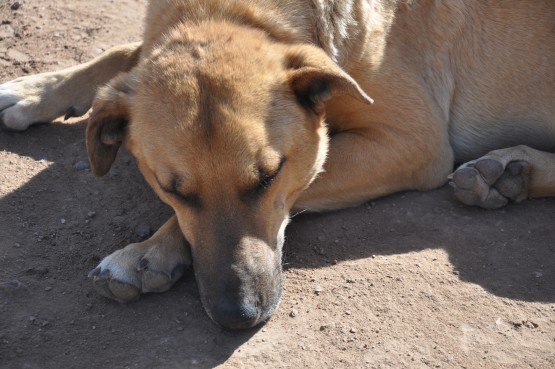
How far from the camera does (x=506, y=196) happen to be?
4.71 metres

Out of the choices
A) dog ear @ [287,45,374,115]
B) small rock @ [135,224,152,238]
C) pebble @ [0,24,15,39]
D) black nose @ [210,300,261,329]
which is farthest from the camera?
pebble @ [0,24,15,39]

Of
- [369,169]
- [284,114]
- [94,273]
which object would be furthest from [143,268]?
[369,169]

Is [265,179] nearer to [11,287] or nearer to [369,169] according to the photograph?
[369,169]

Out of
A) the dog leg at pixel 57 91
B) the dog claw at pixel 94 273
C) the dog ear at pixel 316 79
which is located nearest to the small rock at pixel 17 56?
the dog leg at pixel 57 91

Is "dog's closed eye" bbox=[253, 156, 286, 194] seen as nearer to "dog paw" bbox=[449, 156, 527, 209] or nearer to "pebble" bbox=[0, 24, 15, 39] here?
"dog paw" bbox=[449, 156, 527, 209]

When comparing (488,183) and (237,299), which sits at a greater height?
(237,299)

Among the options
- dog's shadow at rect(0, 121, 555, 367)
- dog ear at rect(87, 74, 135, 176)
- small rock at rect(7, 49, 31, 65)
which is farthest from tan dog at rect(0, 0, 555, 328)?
small rock at rect(7, 49, 31, 65)

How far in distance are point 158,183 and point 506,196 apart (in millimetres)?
2108

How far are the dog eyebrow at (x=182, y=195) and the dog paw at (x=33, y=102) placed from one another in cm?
181

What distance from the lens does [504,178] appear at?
472 centimetres

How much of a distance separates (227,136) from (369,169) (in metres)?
1.36

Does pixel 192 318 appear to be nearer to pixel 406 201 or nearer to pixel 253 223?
pixel 253 223

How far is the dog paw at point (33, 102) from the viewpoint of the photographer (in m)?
5.20

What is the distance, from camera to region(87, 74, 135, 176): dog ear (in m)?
4.06
